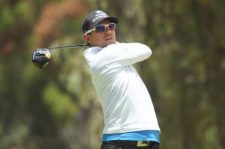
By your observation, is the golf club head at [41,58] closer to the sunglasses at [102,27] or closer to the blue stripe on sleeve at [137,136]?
the sunglasses at [102,27]

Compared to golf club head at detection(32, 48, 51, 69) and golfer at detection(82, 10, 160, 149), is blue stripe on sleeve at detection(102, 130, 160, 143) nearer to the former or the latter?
golfer at detection(82, 10, 160, 149)

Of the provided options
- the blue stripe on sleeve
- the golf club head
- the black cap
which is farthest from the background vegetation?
the blue stripe on sleeve

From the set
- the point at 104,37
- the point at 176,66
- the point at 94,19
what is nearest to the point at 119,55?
the point at 104,37

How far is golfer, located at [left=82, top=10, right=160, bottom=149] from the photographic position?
4.59m

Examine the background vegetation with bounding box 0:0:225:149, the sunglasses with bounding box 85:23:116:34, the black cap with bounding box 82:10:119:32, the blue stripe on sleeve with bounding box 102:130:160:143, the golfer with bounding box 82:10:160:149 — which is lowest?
the background vegetation with bounding box 0:0:225:149

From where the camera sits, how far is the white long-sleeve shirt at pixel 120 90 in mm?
4590

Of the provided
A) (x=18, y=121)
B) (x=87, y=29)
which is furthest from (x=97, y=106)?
(x=18, y=121)

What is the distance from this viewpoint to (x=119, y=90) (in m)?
4.62

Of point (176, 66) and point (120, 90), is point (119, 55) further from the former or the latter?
point (176, 66)

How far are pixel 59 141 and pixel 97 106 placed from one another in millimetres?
8869

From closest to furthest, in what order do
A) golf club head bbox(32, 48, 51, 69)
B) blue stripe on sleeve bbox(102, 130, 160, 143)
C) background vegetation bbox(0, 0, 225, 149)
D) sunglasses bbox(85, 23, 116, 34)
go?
blue stripe on sleeve bbox(102, 130, 160, 143) < sunglasses bbox(85, 23, 116, 34) < golf club head bbox(32, 48, 51, 69) < background vegetation bbox(0, 0, 225, 149)

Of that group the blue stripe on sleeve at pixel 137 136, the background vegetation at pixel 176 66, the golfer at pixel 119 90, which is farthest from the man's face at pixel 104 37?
the background vegetation at pixel 176 66

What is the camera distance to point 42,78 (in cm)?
1858

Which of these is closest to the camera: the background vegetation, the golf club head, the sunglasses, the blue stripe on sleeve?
the blue stripe on sleeve
